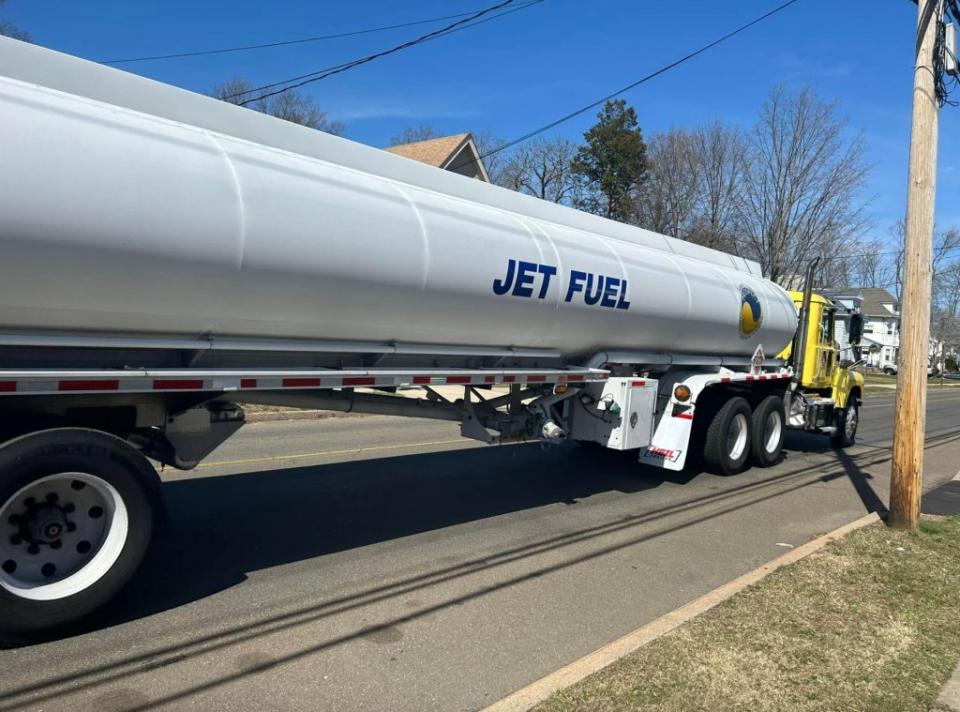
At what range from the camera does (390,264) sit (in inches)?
207

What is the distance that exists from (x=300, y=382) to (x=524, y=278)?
2.27m

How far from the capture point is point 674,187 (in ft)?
111

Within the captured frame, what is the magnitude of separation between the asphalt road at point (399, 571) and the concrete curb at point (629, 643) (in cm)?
17

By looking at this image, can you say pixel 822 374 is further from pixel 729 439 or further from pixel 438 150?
pixel 438 150

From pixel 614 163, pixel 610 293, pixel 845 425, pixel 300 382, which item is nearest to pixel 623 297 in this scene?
pixel 610 293

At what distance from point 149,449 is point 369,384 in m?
1.53

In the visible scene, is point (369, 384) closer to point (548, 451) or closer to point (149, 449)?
point (149, 449)

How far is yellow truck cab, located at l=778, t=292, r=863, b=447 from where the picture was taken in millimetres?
11844

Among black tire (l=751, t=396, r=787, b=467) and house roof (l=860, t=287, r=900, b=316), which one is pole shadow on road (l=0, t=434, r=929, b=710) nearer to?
black tire (l=751, t=396, r=787, b=467)

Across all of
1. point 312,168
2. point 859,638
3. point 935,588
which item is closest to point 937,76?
point 935,588

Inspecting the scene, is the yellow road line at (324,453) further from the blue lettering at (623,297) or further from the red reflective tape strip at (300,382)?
the blue lettering at (623,297)

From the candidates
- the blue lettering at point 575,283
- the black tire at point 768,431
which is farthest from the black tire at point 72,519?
the black tire at point 768,431

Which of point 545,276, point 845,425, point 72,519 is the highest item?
point 545,276

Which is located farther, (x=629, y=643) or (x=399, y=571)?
(x=399, y=571)
